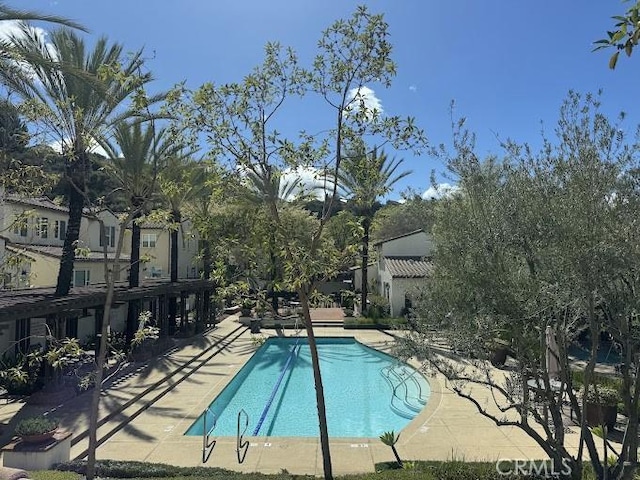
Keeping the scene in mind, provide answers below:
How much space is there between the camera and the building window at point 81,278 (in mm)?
26117

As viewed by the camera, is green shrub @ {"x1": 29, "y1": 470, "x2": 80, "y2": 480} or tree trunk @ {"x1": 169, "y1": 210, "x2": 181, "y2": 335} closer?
green shrub @ {"x1": 29, "y1": 470, "x2": 80, "y2": 480}

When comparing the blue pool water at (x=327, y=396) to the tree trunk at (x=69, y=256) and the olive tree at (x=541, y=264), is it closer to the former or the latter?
the olive tree at (x=541, y=264)

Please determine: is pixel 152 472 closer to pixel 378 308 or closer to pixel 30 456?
pixel 30 456

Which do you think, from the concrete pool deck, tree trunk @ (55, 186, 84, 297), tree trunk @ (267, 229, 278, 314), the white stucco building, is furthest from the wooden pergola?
the white stucco building

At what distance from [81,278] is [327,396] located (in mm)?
16337

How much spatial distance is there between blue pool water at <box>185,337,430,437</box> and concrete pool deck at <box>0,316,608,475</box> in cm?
71

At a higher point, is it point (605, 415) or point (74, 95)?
point (74, 95)

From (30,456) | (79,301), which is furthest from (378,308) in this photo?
(30,456)

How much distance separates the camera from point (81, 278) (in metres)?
26.8

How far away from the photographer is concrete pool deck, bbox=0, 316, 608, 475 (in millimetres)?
10078

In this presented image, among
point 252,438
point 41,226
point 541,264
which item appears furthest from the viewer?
point 252,438

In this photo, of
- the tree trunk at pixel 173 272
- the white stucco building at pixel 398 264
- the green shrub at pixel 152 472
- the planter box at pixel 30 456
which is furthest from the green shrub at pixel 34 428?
the white stucco building at pixel 398 264

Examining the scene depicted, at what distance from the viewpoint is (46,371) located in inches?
592

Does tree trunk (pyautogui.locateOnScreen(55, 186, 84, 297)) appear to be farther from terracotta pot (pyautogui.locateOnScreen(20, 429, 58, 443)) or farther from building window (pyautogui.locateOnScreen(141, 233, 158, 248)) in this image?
building window (pyautogui.locateOnScreen(141, 233, 158, 248))
